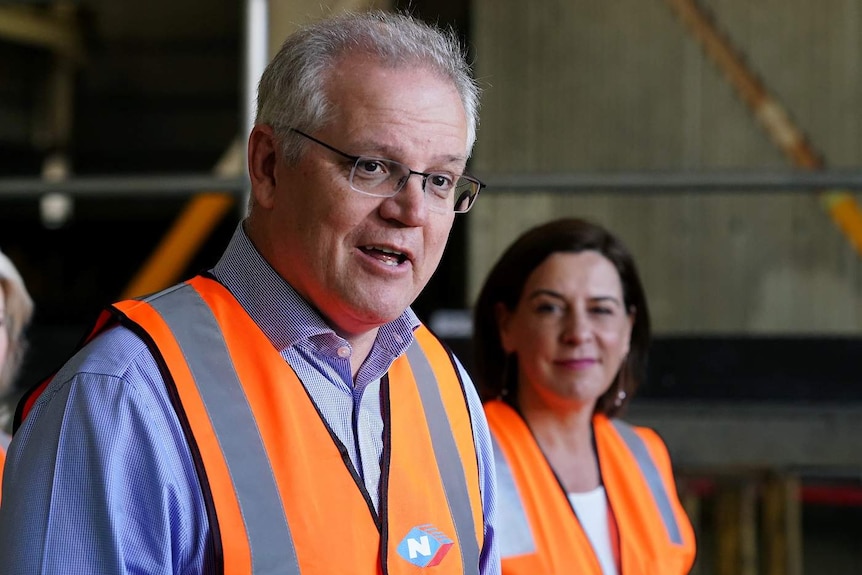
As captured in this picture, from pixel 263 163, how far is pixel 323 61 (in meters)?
0.15

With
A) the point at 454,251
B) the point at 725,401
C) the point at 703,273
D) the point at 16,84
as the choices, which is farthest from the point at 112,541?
the point at 16,84

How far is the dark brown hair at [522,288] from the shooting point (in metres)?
2.65

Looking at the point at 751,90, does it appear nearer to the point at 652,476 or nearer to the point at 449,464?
the point at 652,476

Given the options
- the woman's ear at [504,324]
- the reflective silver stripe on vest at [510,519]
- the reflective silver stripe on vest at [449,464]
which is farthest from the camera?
the woman's ear at [504,324]

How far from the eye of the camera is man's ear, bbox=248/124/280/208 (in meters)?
1.55

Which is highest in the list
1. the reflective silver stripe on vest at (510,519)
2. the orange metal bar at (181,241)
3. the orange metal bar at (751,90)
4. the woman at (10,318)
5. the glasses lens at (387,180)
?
the orange metal bar at (751,90)

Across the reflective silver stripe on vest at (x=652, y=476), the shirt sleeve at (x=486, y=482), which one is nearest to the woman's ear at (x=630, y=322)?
the reflective silver stripe on vest at (x=652, y=476)

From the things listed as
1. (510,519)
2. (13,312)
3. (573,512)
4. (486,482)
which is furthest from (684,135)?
(486,482)

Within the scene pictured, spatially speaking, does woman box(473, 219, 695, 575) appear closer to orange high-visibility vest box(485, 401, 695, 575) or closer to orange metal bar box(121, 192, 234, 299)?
orange high-visibility vest box(485, 401, 695, 575)

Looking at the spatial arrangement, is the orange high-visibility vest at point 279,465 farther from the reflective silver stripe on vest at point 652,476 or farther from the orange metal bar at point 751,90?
the orange metal bar at point 751,90

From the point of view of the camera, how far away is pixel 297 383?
1.49m

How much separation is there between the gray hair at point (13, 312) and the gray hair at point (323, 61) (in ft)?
3.75

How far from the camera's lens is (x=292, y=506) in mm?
1397

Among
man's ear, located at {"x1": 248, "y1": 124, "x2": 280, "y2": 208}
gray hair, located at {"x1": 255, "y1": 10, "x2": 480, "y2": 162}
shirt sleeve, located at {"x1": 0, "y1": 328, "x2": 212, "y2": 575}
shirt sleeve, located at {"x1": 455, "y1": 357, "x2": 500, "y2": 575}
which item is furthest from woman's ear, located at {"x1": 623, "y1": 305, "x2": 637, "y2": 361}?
shirt sleeve, located at {"x1": 0, "y1": 328, "x2": 212, "y2": 575}
